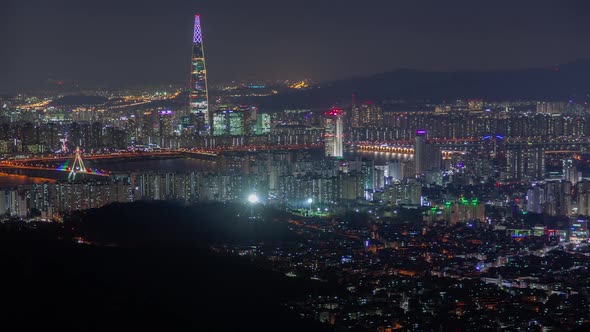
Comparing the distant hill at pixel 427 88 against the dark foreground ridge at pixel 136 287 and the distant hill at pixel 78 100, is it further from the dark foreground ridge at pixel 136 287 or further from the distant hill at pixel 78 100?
the dark foreground ridge at pixel 136 287

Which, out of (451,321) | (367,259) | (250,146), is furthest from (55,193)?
(250,146)

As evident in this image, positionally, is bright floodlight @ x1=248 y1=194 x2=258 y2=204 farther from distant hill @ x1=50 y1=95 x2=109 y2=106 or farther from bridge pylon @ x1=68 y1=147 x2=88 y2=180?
distant hill @ x1=50 y1=95 x2=109 y2=106

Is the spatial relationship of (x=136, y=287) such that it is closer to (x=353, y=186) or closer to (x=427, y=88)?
(x=353, y=186)

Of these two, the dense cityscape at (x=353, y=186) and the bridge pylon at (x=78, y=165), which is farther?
the bridge pylon at (x=78, y=165)

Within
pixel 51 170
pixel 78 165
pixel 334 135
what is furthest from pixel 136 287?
pixel 334 135

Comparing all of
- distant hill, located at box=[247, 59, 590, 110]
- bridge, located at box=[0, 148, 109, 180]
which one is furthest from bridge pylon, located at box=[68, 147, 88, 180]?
distant hill, located at box=[247, 59, 590, 110]

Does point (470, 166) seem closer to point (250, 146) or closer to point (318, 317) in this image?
point (250, 146)

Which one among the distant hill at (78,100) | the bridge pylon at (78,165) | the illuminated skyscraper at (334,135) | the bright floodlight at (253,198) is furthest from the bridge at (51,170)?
the distant hill at (78,100)
